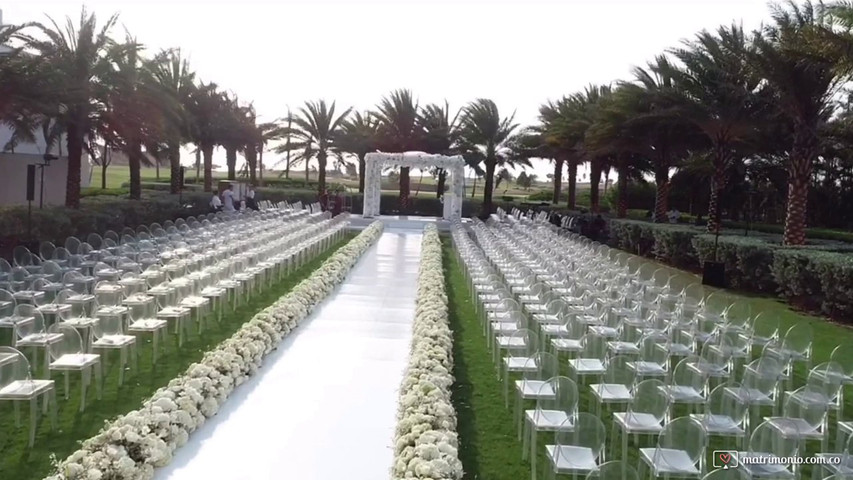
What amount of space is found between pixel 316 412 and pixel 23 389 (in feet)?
7.86

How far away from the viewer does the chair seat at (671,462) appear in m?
4.82

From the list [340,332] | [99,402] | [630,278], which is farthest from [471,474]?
[630,278]

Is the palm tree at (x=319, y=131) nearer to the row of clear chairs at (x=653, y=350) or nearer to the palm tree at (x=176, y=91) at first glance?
the palm tree at (x=176, y=91)

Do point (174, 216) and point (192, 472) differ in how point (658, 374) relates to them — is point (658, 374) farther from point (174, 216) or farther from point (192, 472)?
point (174, 216)

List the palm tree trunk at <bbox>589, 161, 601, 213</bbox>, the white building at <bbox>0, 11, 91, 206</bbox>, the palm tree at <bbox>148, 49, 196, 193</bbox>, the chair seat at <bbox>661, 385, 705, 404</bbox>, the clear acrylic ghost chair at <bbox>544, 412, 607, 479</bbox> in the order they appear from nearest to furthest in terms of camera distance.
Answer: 1. the clear acrylic ghost chair at <bbox>544, 412, 607, 479</bbox>
2. the chair seat at <bbox>661, 385, 705, 404</bbox>
3. the palm tree at <bbox>148, 49, 196, 193</bbox>
4. the white building at <bbox>0, 11, 91, 206</bbox>
5. the palm tree trunk at <bbox>589, 161, 601, 213</bbox>

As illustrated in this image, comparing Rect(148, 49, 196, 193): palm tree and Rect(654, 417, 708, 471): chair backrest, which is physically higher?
Rect(148, 49, 196, 193): palm tree

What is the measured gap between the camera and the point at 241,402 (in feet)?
22.8

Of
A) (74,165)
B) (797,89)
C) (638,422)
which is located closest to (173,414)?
(638,422)

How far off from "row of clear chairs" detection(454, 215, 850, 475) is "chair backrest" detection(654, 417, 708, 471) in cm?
5

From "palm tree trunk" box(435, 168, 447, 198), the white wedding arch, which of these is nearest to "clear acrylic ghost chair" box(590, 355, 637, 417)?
the white wedding arch

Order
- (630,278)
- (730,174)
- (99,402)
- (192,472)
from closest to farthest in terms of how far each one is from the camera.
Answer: (192,472), (99,402), (630,278), (730,174)

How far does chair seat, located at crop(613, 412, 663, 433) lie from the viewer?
18.4 feet

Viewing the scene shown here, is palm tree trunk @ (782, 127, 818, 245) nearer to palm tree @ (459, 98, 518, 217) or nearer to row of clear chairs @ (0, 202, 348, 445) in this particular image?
row of clear chairs @ (0, 202, 348, 445)

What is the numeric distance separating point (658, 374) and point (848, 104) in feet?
57.0
